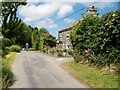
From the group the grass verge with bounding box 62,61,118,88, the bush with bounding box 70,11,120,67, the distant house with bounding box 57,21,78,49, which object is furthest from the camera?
the distant house with bounding box 57,21,78,49

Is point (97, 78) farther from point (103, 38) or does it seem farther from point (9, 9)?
point (9, 9)

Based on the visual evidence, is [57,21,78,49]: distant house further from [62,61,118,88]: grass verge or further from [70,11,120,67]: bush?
[62,61,118,88]: grass verge

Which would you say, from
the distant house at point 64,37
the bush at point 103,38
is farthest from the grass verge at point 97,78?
the distant house at point 64,37

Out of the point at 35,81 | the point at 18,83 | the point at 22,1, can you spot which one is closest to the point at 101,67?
the point at 35,81

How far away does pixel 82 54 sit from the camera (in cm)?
2378

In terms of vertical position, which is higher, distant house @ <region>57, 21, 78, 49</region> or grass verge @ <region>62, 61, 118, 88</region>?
distant house @ <region>57, 21, 78, 49</region>

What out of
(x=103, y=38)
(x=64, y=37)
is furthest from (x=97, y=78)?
(x=64, y=37)

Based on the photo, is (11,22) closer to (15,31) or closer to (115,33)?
(15,31)

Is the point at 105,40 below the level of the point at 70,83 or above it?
above

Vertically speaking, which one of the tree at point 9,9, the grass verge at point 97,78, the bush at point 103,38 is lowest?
the grass verge at point 97,78

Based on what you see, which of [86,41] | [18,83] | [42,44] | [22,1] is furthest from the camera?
[22,1]

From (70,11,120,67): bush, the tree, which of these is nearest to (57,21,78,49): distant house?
the tree

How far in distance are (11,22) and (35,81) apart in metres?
45.7

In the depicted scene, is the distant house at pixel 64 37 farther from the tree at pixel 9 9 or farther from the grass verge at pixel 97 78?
the grass verge at pixel 97 78
